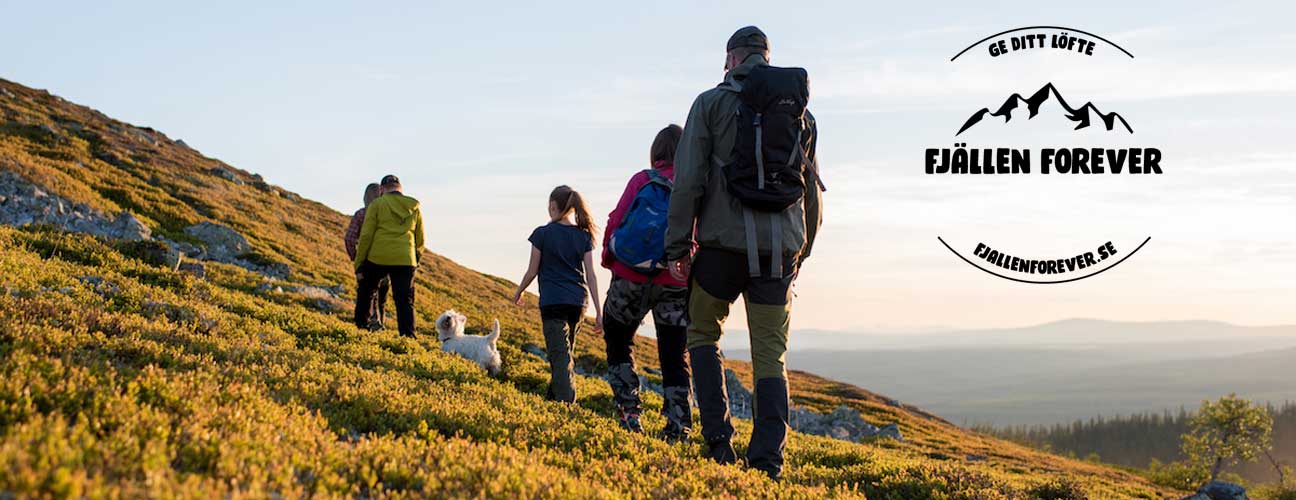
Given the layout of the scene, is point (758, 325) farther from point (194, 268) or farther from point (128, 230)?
point (128, 230)

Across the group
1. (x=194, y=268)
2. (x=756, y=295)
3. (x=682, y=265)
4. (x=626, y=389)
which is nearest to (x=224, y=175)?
(x=194, y=268)

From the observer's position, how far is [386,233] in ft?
45.9

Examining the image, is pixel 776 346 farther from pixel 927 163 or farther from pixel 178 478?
pixel 927 163

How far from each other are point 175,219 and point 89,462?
29737 millimetres

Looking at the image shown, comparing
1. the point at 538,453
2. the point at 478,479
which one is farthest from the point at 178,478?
the point at 538,453

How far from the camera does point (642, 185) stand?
8.16 meters

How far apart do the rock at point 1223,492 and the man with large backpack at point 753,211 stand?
1189 cm

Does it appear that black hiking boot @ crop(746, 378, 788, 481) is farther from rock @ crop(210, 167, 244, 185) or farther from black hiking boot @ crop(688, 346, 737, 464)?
rock @ crop(210, 167, 244, 185)

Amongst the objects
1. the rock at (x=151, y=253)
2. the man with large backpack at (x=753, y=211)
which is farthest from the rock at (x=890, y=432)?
the man with large backpack at (x=753, y=211)

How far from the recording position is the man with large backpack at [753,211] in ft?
21.4

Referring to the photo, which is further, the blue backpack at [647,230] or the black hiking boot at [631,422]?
the black hiking boot at [631,422]

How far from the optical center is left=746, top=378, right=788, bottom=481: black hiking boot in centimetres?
672

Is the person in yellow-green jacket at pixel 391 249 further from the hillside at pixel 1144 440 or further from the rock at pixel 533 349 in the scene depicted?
the hillside at pixel 1144 440

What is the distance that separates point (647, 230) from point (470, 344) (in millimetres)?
6543
